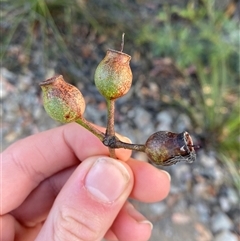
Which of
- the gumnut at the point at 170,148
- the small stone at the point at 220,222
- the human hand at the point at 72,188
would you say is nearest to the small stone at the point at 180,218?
the small stone at the point at 220,222

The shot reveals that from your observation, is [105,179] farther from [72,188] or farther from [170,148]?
[170,148]

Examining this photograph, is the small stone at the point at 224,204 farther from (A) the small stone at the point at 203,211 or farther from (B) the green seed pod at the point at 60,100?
(B) the green seed pod at the point at 60,100

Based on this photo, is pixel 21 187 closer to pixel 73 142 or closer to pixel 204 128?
pixel 73 142

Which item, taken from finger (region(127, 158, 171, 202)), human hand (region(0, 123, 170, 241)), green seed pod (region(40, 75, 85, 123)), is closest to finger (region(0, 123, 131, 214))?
human hand (region(0, 123, 170, 241))

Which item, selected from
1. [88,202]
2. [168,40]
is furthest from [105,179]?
[168,40]

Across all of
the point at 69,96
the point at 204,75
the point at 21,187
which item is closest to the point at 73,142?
the point at 21,187

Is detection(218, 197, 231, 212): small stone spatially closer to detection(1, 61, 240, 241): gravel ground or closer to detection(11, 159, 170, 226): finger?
detection(1, 61, 240, 241): gravel ground

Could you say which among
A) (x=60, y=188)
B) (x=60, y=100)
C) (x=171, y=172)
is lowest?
(x=171, y=172)

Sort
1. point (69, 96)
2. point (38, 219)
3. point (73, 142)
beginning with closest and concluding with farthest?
point (69, 96) < point (73, 142) < point (38, 219)
